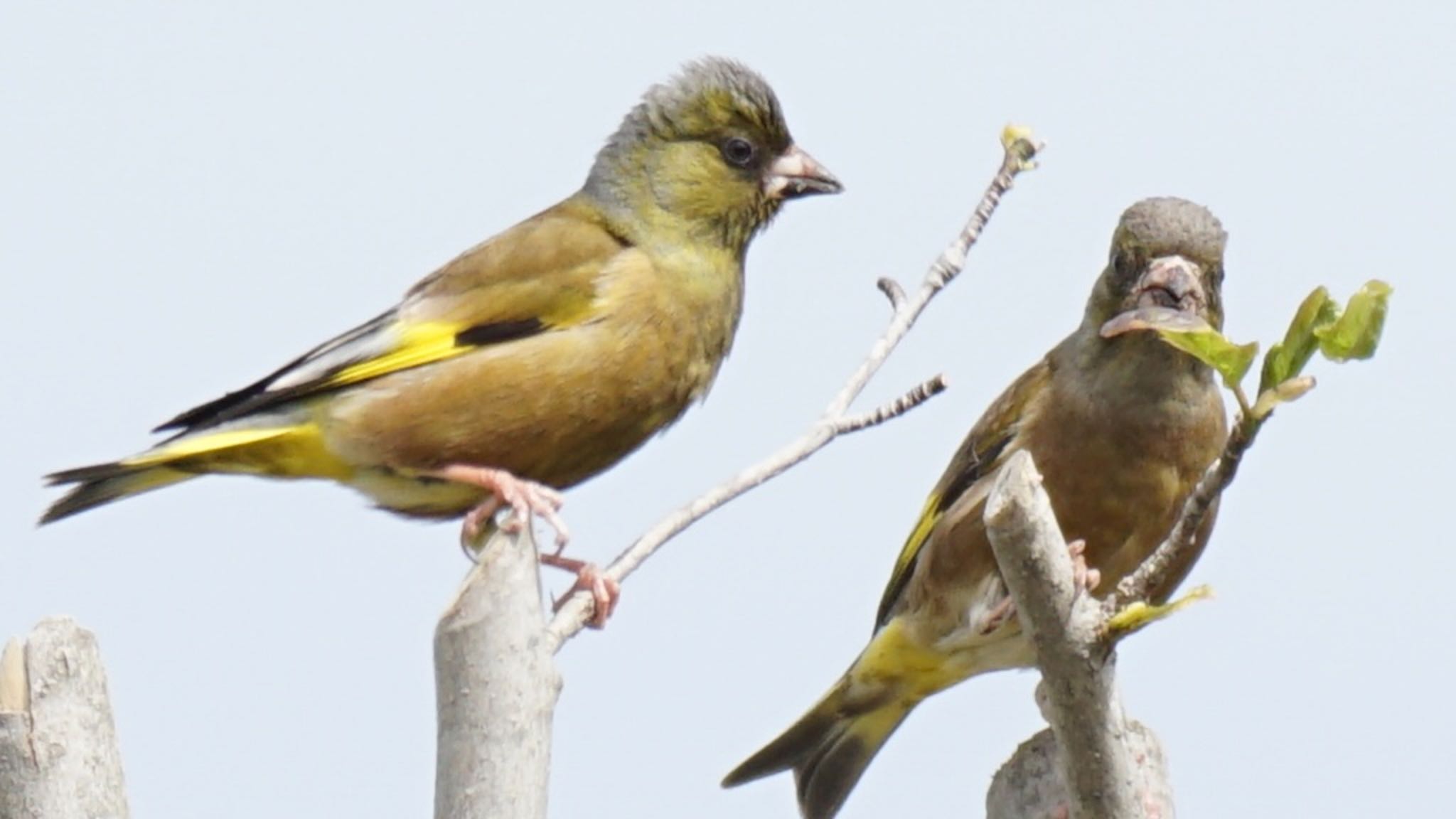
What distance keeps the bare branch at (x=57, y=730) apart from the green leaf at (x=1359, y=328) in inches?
82.8

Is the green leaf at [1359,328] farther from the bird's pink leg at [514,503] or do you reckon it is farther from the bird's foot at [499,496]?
the bird's foot at [499,496]

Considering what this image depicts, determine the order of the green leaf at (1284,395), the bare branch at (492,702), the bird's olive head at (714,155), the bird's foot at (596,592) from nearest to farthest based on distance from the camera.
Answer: the bare branch at (492,702), the green leaf at (1284,395), the bird's foot at (596,592), the bird's olive head at (714,155)

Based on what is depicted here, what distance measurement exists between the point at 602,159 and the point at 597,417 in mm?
1306

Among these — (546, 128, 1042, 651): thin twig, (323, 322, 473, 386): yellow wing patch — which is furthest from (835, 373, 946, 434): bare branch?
(323, 322, 473, 386): yellow wing patch

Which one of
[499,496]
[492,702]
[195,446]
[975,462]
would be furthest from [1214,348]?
[195,446]

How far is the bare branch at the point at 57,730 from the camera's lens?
134 inches

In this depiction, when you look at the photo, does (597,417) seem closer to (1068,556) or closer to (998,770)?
(998,770)

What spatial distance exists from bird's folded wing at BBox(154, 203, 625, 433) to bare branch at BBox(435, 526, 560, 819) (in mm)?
2718

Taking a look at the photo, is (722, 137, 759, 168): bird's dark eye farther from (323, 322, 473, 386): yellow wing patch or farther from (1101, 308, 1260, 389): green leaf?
(1101, 308, 1260, 389): green leaf

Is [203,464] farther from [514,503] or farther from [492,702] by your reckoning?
[492,702]

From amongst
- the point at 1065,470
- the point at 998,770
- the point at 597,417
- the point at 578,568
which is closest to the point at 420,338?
the point at 597,417

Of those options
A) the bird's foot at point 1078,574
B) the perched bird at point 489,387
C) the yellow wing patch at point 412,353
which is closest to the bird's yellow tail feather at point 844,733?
the perched bird at point 489,387

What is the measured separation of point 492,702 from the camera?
10.9 feet

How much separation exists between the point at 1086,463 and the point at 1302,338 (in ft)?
6.79
